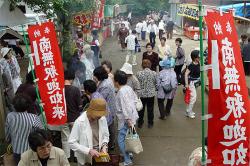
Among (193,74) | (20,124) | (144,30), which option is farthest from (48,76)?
(144,30)

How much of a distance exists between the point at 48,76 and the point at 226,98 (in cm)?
330

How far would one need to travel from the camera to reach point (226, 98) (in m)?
3.74

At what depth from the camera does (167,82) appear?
820 centimetres

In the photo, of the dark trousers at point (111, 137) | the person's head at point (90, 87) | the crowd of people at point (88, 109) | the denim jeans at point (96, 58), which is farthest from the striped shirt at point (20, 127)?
the denim jeans at point (96, 58)

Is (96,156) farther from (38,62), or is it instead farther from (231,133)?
(38,62)

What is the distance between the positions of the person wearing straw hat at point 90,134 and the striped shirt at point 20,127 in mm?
864

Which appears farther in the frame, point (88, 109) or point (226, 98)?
point (88, 109)

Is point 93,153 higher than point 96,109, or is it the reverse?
point 96,109

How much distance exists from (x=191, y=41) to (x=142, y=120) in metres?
17.2

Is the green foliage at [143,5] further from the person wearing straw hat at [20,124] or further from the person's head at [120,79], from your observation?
the person wearing straw hat at [20,124]

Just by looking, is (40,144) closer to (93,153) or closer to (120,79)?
(93,153)

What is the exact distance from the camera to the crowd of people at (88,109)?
4.31 meters

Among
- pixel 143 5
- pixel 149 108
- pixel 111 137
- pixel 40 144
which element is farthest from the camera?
pixel 143 5

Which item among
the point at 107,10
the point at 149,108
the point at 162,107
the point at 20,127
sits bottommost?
the point at 162,107
